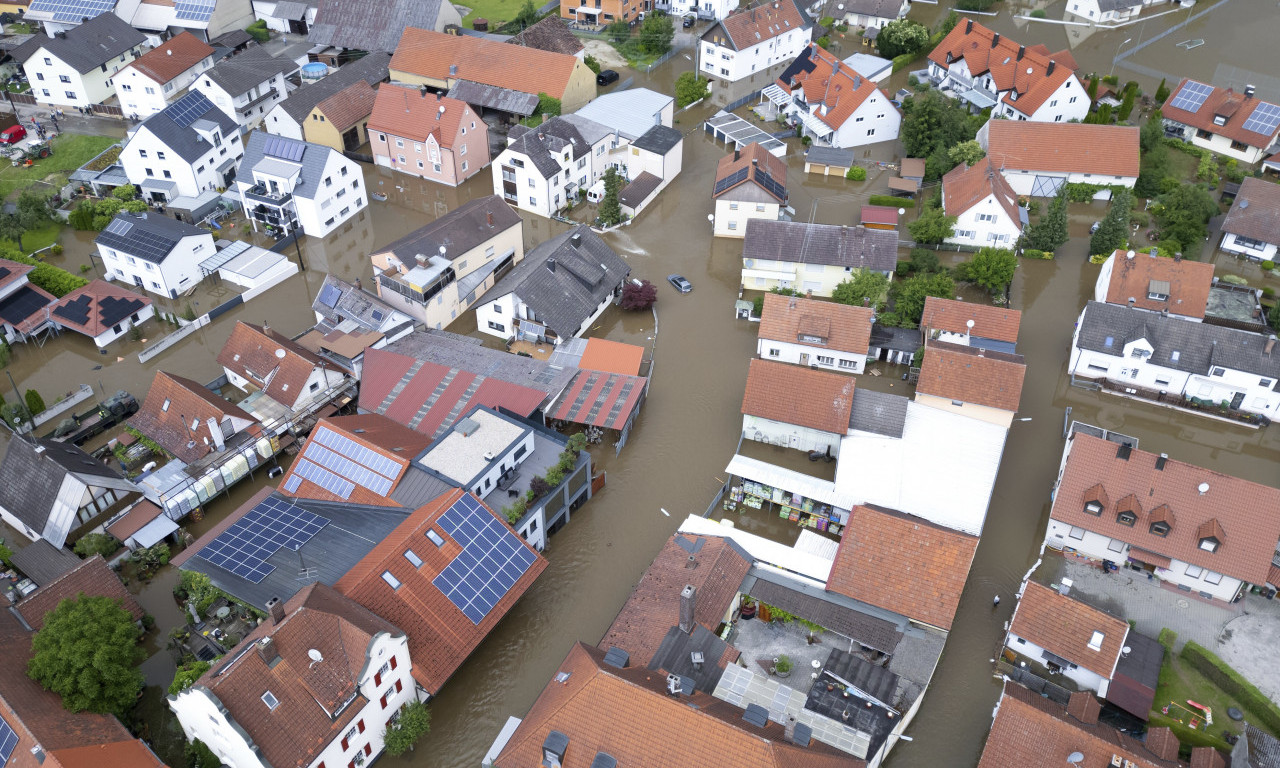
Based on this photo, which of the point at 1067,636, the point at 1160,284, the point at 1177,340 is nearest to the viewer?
the point at 1067,636

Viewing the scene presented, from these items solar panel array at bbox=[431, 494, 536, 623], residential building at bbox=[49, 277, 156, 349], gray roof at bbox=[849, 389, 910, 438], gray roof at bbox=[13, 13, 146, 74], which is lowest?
residential building at bbox=[49, 277, 156, 349]

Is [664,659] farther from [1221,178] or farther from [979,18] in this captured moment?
[979,18]

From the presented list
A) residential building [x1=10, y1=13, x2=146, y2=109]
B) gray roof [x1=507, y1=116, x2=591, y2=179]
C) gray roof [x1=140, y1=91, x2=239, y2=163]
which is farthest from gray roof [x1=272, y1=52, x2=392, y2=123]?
residential building [x1=10, y1=13, x2=146, y2=109]

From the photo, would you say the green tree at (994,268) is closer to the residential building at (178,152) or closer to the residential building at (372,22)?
the residential building at (178,152)

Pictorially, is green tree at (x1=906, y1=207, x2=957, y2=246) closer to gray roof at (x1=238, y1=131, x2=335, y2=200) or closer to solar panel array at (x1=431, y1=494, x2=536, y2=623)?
solar panel array at (x1=431, y1=494, x2=536, y2=623)

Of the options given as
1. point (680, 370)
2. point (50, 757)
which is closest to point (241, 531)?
point (50, 757)

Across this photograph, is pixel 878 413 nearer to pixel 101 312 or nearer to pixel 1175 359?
pixel 1175 359

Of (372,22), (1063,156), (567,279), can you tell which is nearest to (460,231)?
(567,279)
